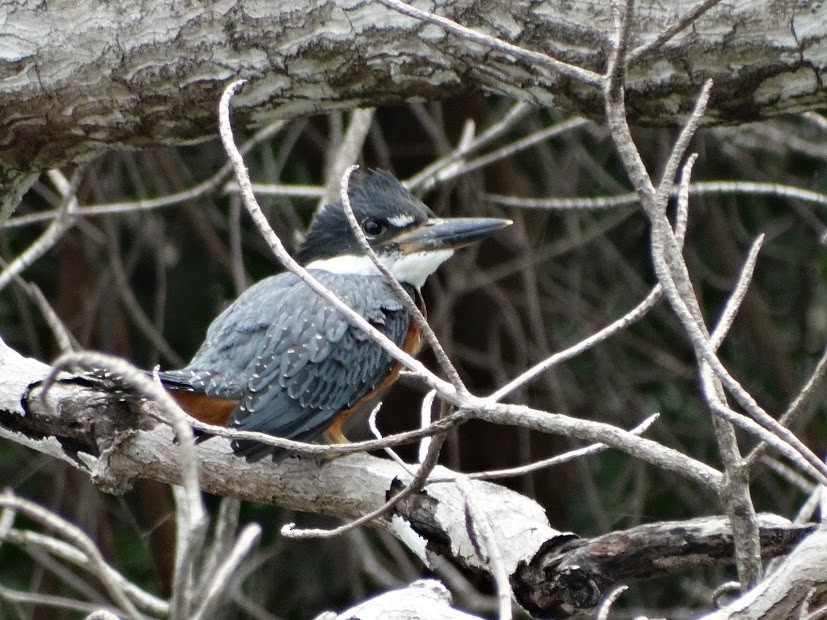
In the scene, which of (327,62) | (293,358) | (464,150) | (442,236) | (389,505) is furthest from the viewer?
(464,150)

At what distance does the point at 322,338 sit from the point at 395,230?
450mm

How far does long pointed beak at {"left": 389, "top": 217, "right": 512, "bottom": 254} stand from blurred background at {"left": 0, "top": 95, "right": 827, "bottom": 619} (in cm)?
80

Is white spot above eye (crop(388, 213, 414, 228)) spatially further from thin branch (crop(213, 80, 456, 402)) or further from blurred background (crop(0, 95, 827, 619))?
thin branch (crop(213, 80, 456, 402))

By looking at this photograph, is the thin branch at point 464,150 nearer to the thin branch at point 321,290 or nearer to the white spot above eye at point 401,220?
the white spot above eye at point 401,220

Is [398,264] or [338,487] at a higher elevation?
[398,264]

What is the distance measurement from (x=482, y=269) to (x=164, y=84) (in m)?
2.22

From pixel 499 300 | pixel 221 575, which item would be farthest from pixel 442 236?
pixel 221 575

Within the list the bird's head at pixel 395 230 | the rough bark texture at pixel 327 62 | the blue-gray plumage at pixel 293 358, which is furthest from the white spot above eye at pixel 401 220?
the rough bark texture at pixel 327 62

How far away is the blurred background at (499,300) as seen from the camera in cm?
365

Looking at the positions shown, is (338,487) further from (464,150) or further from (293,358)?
(464,150)

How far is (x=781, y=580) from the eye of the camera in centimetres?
116

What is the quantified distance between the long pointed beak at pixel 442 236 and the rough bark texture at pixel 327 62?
594 millimetres

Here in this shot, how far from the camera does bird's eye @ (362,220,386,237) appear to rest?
2.74 meters

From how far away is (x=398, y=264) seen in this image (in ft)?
8.96
